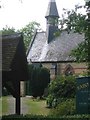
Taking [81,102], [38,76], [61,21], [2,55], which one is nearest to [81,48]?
[61,21]

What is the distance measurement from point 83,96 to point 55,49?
→ 129 feet

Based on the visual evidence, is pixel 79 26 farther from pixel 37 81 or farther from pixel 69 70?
pixel 69 70

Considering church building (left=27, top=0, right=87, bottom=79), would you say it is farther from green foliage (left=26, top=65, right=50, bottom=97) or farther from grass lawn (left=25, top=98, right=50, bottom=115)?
grass lawn (left=25, top=98, right=50, bottom=115)

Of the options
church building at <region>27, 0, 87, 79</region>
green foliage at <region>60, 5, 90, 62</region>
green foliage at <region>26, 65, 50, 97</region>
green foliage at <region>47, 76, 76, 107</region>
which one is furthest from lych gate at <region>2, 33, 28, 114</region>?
church building at <region>27, 0, 87, 79</region>

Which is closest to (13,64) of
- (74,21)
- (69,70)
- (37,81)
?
(74,21)

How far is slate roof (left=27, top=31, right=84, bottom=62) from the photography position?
53.7m

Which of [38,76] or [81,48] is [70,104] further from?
[38,76]

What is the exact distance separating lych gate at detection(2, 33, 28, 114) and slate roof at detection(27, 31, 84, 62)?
112 feet

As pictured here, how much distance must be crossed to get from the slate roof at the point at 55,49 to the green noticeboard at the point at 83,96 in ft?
118

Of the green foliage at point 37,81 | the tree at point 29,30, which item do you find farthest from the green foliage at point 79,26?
the tree at point 29,30

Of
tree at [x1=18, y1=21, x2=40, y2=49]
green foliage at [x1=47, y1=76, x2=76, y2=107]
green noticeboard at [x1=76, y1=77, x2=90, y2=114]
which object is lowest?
tree at [x1=18, y1=21, x2=40, y2=49]

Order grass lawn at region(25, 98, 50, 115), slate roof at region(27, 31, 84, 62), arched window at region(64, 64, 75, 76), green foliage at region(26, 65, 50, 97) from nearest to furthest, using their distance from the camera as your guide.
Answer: grass lawn at region(25, 98, 50, 115) → green foliage at region(26, 65, 50, 97) → arched window at region(64, 64, 75, 76) → slate roof at region(27, 31, 84, 62)

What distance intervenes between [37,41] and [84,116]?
4568 centimetres

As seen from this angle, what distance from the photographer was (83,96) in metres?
16.0
